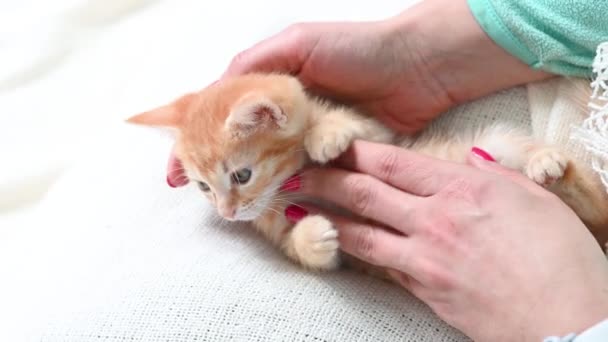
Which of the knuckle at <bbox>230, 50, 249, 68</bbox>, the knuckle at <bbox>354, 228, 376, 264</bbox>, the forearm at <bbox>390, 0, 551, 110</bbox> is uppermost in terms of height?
the forearm at <bbox>390, 0, 551, 110</bbox>

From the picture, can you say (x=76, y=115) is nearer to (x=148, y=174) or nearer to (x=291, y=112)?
(x=148, y=174)

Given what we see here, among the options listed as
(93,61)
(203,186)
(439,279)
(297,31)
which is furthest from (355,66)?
(93,61)

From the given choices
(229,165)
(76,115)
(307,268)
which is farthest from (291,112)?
(76,115)

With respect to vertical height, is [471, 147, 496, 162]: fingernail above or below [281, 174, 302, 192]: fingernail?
above

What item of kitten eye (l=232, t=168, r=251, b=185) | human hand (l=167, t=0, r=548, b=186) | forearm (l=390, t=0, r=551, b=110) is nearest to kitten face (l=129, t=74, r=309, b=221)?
kitten eye (l=232, t=168, r=251, b=185)

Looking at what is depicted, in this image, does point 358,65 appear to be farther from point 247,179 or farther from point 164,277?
point 164,277

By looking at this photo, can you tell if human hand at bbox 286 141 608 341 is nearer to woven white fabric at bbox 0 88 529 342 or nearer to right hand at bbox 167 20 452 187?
woven white fabric at bbox 0 88 529 342

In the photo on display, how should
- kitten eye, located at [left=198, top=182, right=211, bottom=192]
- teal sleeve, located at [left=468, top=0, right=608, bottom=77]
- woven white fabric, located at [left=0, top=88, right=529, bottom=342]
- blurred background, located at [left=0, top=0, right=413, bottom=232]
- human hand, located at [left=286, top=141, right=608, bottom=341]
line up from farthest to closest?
blurred background, located at [left=0, top=0, right=413, bottom=232] → kitten eye, located at [left=198, top=182, right=211, bottom=192] → teal sleeve, located at [left=468, top=0, right=608, bottom=77] → woven white fabric, located at [left=0, top=88, right=529, bottom=342] → human hand, located at [left=286, top=141, right=608, bottom=341]
